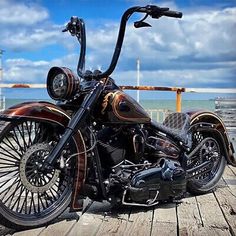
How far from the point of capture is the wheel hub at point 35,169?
9.46ft

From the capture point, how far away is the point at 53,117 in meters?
3.01

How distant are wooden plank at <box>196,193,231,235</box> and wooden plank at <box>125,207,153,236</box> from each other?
0.35 metres

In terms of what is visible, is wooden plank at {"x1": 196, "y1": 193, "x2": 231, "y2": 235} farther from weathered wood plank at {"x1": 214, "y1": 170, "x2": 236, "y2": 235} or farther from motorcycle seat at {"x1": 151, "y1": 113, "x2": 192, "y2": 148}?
motorcycle seat at {"x1": 151, "y1": 113, "x2": 192, "y2": 148}

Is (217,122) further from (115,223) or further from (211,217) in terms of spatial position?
(115,223)

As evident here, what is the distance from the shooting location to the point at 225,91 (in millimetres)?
6184

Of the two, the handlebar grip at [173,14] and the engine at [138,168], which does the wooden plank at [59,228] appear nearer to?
the engine at [138,168]

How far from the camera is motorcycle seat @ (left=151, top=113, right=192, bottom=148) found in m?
3.71

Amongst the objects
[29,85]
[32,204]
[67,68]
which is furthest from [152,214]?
[29,85]

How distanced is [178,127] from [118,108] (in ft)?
2.74

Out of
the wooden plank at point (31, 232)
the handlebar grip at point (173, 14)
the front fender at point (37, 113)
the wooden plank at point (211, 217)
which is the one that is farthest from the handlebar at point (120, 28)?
the wooden plank at point (211, 217)

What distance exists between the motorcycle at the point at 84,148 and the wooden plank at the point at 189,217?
142 millimetres

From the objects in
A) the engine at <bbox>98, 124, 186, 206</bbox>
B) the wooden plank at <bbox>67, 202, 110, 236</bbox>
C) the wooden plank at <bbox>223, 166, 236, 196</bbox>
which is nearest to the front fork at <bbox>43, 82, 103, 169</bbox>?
the engine at <bbox>98, 124, 186, 206</bbox>

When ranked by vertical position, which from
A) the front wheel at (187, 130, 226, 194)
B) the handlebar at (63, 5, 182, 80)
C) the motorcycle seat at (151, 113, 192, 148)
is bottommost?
the front wheel at (187, 130, 226, 194)

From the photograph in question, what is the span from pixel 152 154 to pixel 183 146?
12.9 inches
